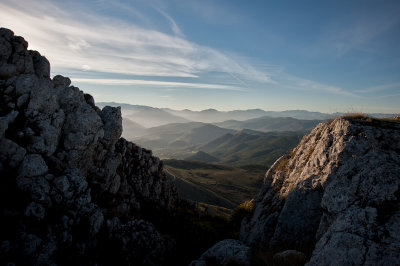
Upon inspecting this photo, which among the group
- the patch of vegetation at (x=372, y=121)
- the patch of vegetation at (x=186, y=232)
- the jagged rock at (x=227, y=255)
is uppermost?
the patch of vegetation at (x=372, y=121)

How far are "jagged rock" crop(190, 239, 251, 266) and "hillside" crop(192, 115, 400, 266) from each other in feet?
0.25

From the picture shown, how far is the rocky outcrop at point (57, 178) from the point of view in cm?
1503

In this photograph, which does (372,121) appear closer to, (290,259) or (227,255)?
(290,259)

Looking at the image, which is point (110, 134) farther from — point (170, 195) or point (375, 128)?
point (375, 128)

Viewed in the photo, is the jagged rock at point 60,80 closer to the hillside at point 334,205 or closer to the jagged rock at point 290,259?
the hillside at point 334,205

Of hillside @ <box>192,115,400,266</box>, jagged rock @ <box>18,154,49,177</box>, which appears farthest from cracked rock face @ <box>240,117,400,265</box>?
jagged rock @ <box>18,154,49,177</box>

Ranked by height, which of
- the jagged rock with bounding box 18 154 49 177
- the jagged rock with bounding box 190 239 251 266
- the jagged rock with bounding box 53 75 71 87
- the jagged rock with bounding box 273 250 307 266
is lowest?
the jagged rock with bounding box 190 239 251 266

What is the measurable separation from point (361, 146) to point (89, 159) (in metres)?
30.9

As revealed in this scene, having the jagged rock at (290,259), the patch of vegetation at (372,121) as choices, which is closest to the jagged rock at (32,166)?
the jagged rock at (290,259)

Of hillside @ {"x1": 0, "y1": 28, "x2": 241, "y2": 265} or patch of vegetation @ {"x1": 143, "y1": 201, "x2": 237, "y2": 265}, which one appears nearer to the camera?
hillside @ {"x1": 0, "y1": 28, "x2": 241, "y2": 265}

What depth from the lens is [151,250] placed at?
20.9m

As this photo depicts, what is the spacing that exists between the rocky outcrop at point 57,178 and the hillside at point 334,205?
349 inches

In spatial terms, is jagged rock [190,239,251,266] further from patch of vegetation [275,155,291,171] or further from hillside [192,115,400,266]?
patch of vegetation [275,155,291,171]

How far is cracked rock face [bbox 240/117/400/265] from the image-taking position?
9336 mm
